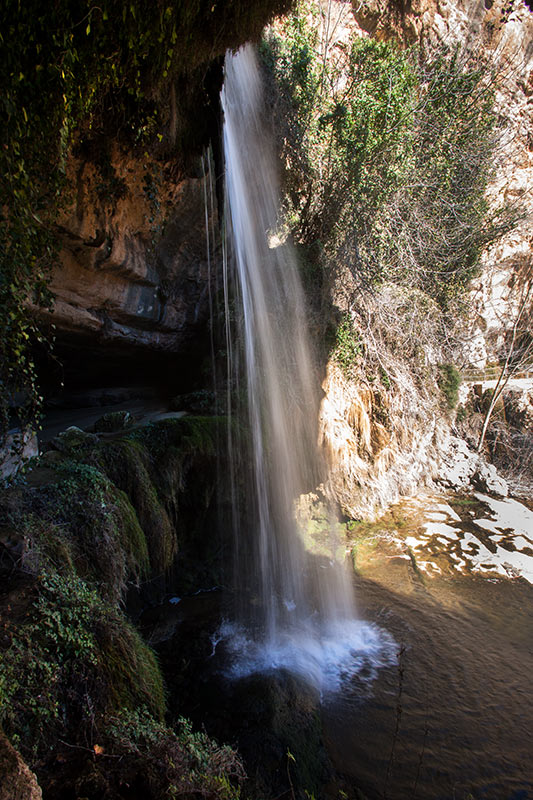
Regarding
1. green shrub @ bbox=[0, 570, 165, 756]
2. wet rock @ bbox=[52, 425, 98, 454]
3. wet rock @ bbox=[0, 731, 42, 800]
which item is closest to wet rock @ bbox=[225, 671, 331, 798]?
green shrub @ bbox=[0, 570, 165, 756]

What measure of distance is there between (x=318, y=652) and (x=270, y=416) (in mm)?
5268

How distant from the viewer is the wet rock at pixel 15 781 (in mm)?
1381

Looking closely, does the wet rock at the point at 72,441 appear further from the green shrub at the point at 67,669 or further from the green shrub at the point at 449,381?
the green shrub at the point at 449,381

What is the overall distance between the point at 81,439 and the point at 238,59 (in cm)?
1118

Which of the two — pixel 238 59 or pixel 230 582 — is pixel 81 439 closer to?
pixel 230 582

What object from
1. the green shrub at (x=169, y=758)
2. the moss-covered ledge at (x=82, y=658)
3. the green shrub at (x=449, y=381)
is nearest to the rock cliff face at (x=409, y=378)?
the green shrub at (x=449, y=381)

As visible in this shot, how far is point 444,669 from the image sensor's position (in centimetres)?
568

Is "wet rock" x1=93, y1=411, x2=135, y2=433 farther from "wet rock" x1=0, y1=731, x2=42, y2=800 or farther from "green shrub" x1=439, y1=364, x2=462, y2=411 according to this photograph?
"green shrub" x1=439, y1=364, x2=462, y2=411

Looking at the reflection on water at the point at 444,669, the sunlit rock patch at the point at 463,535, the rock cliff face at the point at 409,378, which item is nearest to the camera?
the reflection on water at the point at 444,669

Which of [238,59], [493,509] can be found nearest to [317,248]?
[238,59]

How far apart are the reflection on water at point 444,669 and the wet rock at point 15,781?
223 cm

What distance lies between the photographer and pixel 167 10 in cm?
363

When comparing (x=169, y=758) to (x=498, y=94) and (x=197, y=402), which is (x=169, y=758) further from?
(x=498, y=94)

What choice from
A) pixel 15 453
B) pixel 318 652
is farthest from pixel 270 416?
pixel 15 453
